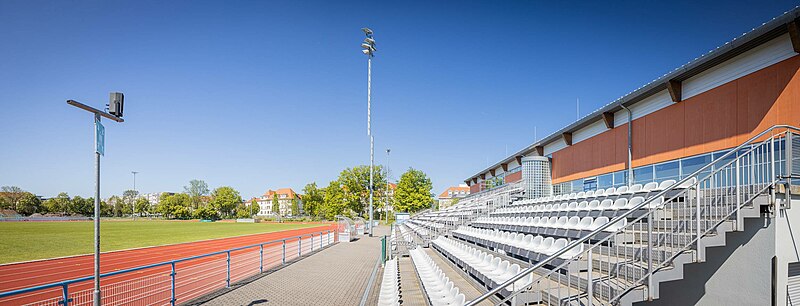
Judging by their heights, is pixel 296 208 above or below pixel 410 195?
below

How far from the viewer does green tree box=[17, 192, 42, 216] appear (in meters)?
102

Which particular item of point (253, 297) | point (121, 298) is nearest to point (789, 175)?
point (253, 297)

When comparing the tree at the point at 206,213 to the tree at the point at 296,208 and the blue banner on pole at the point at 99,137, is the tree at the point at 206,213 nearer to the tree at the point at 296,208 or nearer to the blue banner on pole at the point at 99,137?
the tree at the point at 296,208

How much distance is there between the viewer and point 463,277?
34.7ft

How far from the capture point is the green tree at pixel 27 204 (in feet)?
334

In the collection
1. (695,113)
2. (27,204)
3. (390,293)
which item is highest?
(695,113)

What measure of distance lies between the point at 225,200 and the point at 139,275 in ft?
335

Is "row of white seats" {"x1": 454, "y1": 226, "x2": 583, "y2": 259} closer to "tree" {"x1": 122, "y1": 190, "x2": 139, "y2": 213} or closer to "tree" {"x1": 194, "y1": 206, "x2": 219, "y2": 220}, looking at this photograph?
"tree" {"x1": 194, "y1": 206, "x2": 219, "y2": 220}

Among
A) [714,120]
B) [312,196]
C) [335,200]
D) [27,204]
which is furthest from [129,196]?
[714,120]

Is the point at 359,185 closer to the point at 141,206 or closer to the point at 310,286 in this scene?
the point at 310,286

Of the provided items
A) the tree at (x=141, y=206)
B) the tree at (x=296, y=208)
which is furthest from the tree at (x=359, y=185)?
the tree at (x=141, y=206)

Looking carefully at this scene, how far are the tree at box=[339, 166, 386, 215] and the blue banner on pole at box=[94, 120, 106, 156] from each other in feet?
245

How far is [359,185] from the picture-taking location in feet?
270

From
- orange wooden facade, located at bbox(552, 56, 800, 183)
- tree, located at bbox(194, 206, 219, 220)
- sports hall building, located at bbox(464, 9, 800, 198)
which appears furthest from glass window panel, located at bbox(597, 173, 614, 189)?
tree, located at bbox(194, 206, 219, 220)
